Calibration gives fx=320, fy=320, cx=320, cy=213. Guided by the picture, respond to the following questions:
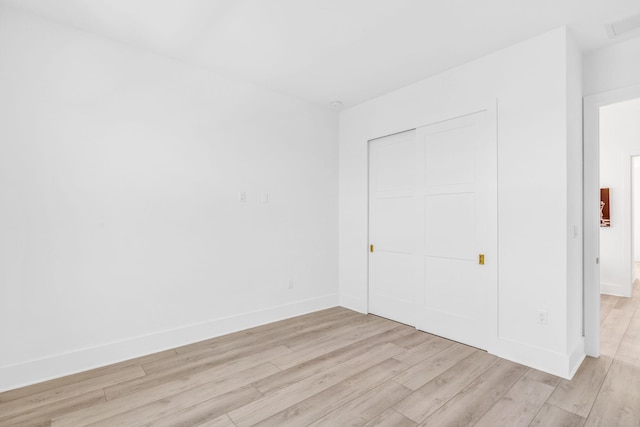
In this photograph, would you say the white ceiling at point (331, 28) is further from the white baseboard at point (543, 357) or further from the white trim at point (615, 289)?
the white trim at point (615, 289)

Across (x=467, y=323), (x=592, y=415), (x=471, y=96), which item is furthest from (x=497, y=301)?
(x=471, y=96)

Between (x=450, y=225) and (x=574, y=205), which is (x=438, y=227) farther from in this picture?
(x=574, y=205)

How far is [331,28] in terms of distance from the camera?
8.63ft

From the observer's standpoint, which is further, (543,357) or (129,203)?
(129,203)

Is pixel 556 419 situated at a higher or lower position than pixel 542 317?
lower

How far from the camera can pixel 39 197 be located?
98.5 inches

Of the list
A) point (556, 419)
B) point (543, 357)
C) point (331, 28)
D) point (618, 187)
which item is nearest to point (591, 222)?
point (543, 357)

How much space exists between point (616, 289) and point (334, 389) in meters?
5.24

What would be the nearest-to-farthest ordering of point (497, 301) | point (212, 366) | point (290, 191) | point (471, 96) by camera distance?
1. point (212, 366)
2. point (497, 301)
3. point (471, 96)
4. point (290, 191)

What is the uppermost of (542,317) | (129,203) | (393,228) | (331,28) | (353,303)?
(331,28)

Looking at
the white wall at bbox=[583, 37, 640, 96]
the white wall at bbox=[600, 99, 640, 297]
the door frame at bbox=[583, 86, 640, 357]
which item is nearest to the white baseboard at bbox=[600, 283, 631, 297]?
the white wall at bbox=[600, 99, 640, 297]

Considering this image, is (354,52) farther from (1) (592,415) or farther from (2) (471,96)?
(1) (592,415)

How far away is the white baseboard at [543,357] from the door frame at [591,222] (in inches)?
6.3

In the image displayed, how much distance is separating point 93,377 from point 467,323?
3.33 metres
